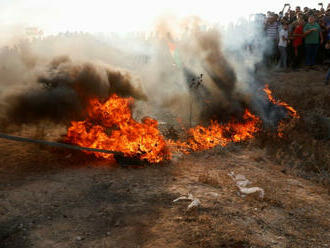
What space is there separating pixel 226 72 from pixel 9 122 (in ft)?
26.9

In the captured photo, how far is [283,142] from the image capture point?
8.84 m

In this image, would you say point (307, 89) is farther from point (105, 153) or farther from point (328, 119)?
point (105, 153)

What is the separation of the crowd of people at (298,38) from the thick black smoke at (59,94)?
9933 mm

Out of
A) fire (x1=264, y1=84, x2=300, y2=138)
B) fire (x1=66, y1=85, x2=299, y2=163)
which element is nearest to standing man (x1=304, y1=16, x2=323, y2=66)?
fire (x1=264, y1=84, x2=300, y2=138)

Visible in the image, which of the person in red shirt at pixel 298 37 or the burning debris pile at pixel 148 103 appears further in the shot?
the person in red shirt at pixel 298 37

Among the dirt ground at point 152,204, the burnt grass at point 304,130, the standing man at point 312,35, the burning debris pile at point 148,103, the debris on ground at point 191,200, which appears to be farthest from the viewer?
the standing man at point 312,35

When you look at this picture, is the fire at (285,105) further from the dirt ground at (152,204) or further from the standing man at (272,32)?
the standing man at (272,32)

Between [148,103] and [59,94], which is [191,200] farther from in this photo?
[148,103]

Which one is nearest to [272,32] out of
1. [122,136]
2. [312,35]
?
[312,35]

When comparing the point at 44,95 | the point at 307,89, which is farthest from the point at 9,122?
the point at 307,89

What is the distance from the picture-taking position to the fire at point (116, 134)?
7.46 metres

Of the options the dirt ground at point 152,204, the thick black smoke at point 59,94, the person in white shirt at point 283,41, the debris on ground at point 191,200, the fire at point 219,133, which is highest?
the person in white shirt at point 283,41

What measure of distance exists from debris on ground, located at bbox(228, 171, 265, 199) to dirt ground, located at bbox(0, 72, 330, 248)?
0.44 feet

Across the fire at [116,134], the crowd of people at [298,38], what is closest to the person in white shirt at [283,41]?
the crowd of people at [298,38]
